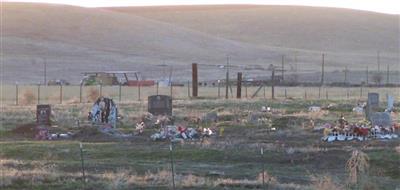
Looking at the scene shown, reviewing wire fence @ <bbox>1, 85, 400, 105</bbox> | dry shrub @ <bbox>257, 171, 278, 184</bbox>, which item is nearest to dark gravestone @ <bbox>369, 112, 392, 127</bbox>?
dry shrub @ <bbox>257, 171, 278, 184</bbox>

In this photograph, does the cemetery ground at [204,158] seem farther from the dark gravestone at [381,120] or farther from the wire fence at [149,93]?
the wire fence at [149,93]

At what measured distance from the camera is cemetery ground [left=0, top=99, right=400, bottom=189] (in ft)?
57.0

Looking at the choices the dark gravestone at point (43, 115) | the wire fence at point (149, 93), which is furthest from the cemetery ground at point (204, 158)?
the wire fence at point (149, 93)

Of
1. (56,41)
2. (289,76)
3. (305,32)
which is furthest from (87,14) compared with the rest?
(289,76)

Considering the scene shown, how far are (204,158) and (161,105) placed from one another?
45.0 ft

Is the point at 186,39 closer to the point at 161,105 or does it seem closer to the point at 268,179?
the point at 161,105

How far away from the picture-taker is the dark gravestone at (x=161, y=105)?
119 ft

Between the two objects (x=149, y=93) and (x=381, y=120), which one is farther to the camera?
(x=149, y=93)

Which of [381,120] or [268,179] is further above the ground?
[381,120]

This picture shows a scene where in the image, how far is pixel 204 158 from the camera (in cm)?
2295

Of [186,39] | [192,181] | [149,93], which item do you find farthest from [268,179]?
[186,39]

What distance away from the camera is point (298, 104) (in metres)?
45.6

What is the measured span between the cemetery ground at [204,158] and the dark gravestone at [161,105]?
650 mm

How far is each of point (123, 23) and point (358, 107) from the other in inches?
3820
